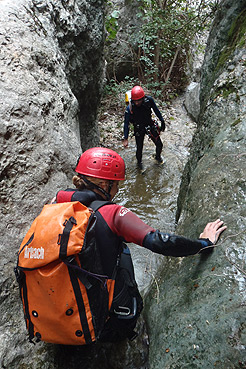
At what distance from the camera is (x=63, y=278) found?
152 centimetres

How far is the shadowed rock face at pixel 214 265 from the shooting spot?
150 centimetres

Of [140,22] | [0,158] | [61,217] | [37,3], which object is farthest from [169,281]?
[140,22]

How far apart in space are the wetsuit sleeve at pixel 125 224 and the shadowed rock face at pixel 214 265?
60 centimetres

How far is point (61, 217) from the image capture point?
1.55 metres

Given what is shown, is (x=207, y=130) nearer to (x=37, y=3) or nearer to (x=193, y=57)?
(x=37, y=3)

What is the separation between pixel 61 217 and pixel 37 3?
3807mm

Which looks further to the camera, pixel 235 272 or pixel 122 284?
pixel 122 284

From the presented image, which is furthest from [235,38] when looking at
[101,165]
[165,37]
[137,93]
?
[165,37]

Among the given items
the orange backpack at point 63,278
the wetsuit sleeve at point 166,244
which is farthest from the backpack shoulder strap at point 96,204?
the wetsuit sleeve at point 166,244

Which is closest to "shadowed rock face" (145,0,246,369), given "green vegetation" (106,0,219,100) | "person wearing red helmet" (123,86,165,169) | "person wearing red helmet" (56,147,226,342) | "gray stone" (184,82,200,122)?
"person wearing red helmet" (56,147,226,342)

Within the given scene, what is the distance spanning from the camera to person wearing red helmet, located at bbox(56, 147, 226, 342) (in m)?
1.66

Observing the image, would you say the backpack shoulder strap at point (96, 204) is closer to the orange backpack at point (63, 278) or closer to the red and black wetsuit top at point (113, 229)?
the red and black wetsuit top at point (113, 229)

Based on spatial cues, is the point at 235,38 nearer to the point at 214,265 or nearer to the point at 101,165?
the point at 101,165

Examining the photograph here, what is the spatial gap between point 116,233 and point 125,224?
14cm
